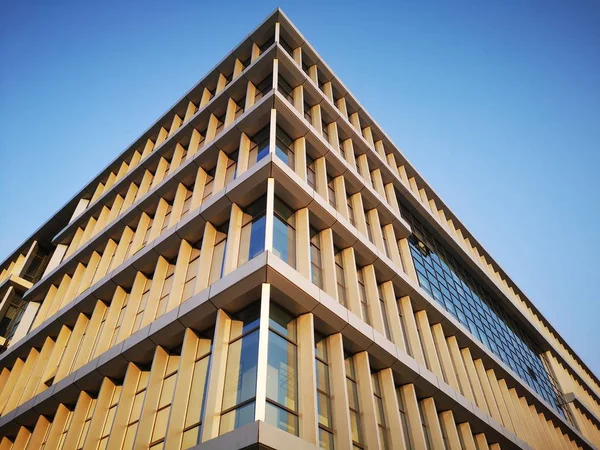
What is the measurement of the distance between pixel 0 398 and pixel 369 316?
19.3 metres

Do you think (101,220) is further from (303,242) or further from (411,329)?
(411,329)

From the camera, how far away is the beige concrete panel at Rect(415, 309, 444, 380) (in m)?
20.9

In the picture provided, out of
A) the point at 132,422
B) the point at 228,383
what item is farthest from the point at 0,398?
the point at 228,383

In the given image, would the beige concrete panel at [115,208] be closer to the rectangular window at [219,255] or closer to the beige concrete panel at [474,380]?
the rectangular window at [219,255]

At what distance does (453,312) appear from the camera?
27.5 m

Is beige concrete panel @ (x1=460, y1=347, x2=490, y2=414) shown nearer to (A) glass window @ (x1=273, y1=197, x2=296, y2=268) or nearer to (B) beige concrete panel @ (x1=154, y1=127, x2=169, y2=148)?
(A) glass window @ (x1=273, y1=197, x2=296, y2=268)

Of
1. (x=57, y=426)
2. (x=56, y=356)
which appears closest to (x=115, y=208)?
(x=56, y=356)

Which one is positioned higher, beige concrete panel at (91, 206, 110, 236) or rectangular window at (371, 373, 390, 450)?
beige concrete panel at (91, 206, 110, 236)

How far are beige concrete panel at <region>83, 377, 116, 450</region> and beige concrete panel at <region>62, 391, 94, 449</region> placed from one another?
129 cm

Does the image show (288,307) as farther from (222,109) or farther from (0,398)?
(0,398)

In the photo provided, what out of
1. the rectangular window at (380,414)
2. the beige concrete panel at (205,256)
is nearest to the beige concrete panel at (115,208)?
the beige concrete panel at (205,256)

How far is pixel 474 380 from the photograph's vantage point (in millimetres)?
23797

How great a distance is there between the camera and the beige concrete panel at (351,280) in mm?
18016

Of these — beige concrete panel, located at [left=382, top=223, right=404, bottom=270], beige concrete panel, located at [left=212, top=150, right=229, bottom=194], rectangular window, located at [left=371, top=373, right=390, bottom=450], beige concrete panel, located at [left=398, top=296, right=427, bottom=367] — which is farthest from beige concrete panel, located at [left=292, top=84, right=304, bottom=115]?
rectangular window, located at [left=371, top=373, right=390, bottom=450]
